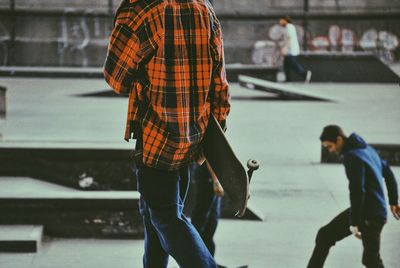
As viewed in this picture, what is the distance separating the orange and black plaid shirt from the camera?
3904mm

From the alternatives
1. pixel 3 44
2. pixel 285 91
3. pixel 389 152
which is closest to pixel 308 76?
pixel 285 91

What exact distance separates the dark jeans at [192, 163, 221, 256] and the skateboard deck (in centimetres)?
227

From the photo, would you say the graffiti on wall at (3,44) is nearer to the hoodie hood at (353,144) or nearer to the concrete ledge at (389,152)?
the concrete ledge at (389,152)

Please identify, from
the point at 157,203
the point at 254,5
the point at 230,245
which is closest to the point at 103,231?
the point at 230,245

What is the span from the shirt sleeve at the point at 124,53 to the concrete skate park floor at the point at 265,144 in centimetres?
290

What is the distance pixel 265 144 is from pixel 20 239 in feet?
16.4

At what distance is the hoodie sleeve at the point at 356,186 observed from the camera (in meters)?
5.97

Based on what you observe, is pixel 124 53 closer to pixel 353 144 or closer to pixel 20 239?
pixel 353 144

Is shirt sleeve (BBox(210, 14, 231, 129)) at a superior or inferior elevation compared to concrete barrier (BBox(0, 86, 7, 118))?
superior

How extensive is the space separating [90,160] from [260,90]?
30.6 feet

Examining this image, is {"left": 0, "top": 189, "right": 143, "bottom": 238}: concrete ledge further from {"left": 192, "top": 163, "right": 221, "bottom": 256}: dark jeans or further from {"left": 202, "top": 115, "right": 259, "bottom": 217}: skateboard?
{"left": 202, "top": 115, "right": 259, "bottom": 217}: skateboard

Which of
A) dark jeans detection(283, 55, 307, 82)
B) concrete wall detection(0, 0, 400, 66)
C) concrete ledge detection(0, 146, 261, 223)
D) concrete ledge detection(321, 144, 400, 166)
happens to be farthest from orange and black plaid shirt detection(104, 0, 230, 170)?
concrete wall detection(0, 0, 400, 66)

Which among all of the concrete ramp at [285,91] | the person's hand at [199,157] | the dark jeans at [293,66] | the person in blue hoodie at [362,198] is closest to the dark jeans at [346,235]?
the person in blue hoodie at [362,198]

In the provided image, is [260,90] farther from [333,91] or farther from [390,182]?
[390,182]
